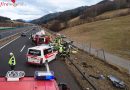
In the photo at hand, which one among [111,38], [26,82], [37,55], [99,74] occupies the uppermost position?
[26,82]

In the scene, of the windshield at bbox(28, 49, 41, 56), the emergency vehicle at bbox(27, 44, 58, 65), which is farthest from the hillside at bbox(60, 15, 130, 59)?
the windshield at bbox(28, 49, 41, 56)

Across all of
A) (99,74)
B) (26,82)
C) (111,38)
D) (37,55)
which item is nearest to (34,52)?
(37,55)

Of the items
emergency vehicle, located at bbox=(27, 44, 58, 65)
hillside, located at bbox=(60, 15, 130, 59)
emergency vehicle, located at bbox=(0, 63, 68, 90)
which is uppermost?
emergency vehicle, located at bbox=(0, 63, 68, 90)

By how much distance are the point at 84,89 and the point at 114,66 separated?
1008 cm

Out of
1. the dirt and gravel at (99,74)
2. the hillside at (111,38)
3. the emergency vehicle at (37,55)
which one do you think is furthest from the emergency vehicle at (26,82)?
the hillside at (111,38)

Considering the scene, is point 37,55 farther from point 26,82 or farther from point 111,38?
point 111,38

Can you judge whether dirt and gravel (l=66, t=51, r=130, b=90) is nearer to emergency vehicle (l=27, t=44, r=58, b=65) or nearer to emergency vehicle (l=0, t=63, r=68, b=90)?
emergency vehicle (l=27, t=44, r=58, b=65)

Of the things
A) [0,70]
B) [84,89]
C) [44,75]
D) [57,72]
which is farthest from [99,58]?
[44,75]

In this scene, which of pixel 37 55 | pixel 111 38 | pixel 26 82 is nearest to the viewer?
pixel 26 82

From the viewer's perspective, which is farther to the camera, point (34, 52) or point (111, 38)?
point (111, 38)

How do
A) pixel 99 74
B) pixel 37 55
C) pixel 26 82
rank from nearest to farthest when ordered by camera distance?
1. pixel 26 82
2. pixel 99 74
3. pixel 37 55

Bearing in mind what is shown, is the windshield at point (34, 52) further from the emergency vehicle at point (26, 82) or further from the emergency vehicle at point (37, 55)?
the emergency vehicle at point (26, 82)

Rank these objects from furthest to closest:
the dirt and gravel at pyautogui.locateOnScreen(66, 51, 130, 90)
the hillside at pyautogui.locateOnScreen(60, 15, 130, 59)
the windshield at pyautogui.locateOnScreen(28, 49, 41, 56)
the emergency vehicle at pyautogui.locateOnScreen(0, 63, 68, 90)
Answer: the hillside at pyautogui.locateOnScreen(60, 15, 130, 59), the windshield at pyautogui.locateOnScreen(28, 49, 41, 56), the dirt and gravel at pyautogui.locateOnScreen(66, 51, 130, 90), the emergency vehicle at pyautogui.locateOnScreen(0, 63, 68, 90)

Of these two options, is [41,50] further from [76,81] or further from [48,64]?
[76,81]
